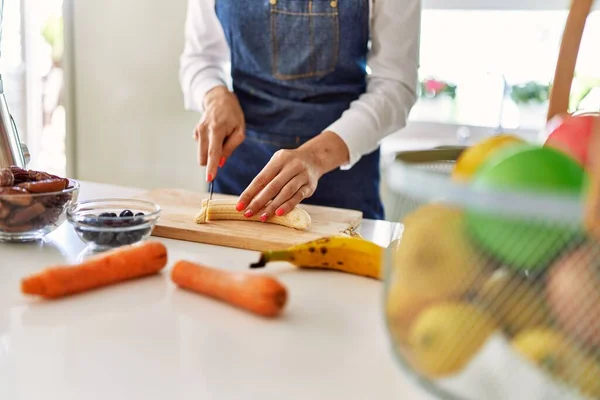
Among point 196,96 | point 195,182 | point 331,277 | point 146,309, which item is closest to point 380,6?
point 196,96

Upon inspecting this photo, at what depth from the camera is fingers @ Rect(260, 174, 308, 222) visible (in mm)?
1103

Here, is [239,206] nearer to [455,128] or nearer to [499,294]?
[499,294]

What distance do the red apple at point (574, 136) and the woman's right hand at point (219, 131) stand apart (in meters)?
0.76

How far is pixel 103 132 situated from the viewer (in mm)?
2594

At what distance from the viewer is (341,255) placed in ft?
2.85

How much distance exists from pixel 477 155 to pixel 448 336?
0.16 m

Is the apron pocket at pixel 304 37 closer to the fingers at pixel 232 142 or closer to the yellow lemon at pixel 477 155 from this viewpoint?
the fingers at pixel 232 142

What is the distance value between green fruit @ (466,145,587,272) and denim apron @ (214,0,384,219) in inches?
41.4

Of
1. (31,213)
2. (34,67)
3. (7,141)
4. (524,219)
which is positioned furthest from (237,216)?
(34,67)

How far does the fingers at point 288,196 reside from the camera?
3.62 ft

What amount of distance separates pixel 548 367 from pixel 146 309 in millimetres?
451

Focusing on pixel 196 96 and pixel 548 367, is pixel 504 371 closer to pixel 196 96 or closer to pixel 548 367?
pixel 548 367

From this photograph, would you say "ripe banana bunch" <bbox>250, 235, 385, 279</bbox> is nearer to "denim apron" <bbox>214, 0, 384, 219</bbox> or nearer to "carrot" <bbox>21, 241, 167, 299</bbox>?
"carrot" <bbox>21, 241, 167, 299</bbox>

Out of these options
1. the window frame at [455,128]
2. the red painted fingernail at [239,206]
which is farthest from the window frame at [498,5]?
the red painted fingernail at [239,206]
